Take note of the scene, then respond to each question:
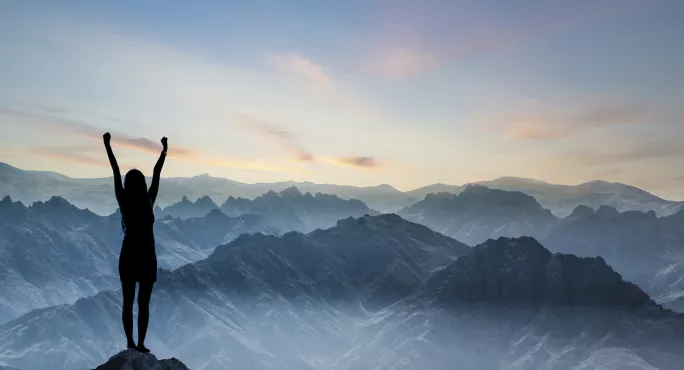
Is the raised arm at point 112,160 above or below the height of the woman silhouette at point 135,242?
above

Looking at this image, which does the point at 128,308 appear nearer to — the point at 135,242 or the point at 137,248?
the point at 137,248

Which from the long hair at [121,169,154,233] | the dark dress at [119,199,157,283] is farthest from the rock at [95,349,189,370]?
the long hair at [121,169,154,233]

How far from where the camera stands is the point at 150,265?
56.9ft

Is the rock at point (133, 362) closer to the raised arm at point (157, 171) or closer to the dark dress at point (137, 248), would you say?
the dark dress at point (137, 248)

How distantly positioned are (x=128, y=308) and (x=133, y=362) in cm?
160

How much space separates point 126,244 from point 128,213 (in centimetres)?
86

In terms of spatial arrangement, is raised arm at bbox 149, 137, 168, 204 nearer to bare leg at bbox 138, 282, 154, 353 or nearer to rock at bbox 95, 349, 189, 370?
bare leg at bbox 138, 282, 154, 353

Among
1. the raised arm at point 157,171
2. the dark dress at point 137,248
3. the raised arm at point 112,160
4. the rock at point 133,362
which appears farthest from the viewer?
the raised arm at point 157,171

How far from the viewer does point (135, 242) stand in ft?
56.2

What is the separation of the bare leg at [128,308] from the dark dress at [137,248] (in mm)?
189

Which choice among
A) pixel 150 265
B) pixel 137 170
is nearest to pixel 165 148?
pixel 137 170

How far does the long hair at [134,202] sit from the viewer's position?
56.0 feet

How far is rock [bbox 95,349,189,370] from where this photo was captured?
16.1 metres

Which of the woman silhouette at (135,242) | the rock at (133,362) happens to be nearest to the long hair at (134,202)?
the woman silhouette at (135,242)
